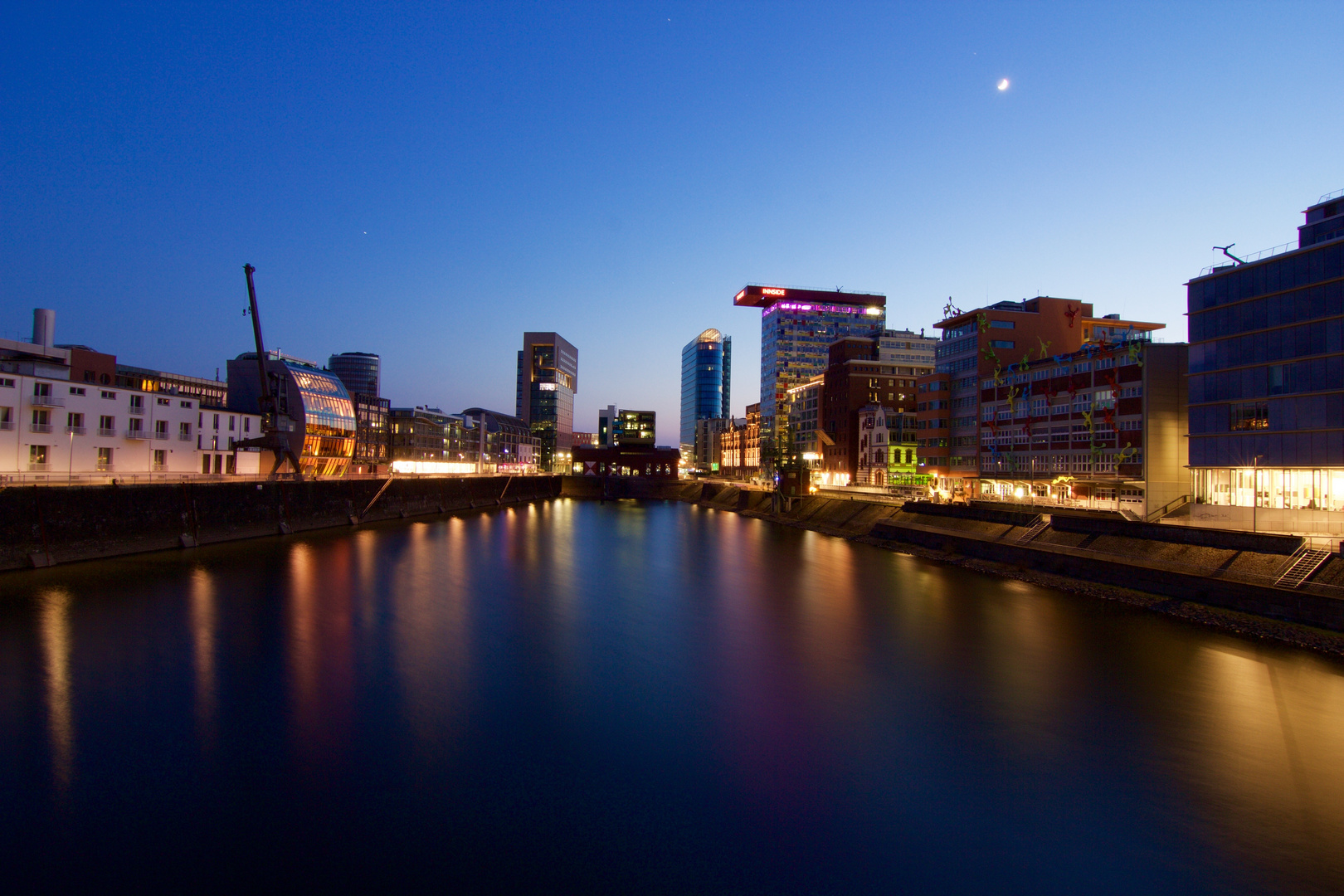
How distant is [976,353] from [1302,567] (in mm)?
45933

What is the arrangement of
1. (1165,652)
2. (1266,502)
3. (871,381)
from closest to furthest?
(1165,652) → (1266,502) → (871,381)

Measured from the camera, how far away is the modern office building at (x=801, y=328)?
15888 cm

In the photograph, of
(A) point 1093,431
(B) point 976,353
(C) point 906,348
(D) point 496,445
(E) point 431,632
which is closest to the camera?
(E) point 431,632

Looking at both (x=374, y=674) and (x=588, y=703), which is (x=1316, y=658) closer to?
(x=588, y=703)

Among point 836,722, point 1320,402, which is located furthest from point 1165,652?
point 1320,402

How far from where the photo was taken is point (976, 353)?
7156 cm

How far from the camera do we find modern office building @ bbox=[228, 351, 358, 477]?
8525 cm

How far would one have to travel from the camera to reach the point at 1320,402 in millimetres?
33656

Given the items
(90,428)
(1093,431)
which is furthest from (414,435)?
(1093,431)

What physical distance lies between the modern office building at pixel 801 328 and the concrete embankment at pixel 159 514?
101m

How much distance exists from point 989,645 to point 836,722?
11248mm

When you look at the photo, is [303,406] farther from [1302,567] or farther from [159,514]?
[1302,567]

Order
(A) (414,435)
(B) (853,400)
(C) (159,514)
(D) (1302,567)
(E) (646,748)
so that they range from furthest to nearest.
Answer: (A) (414,435)
(B) (853,400)
(C) (159,514)
(D) (1302,567)
(E) (646,748)

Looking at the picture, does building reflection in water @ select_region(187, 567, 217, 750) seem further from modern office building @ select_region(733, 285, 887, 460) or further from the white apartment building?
modern office building @ select_region(733, 285, 887, 460)
